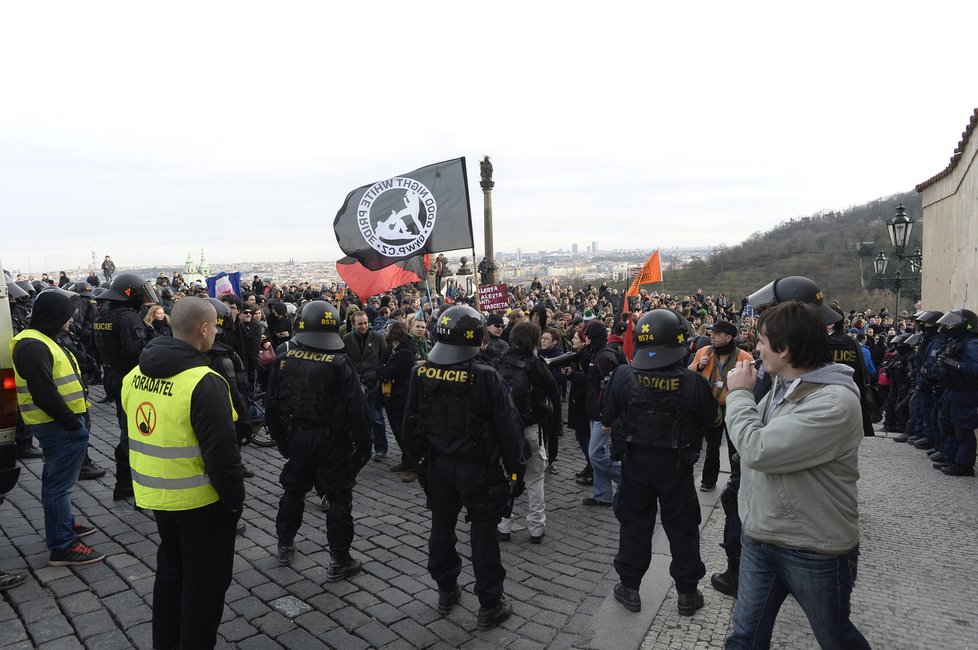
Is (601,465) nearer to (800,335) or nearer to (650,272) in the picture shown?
(800,335)

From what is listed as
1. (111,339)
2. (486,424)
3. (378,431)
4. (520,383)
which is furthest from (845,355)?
(111,339)

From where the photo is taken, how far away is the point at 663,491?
4062mm

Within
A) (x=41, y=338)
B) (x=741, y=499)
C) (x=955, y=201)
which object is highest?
(x=955, y=201)

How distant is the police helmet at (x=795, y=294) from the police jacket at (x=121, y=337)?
5.49m

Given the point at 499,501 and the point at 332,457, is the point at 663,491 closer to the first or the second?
the point at 499,501

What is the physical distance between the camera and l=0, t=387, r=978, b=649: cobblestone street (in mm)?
3748

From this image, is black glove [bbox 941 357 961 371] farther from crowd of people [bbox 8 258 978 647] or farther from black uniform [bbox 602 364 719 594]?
black uniform [bbox 602 364 719 594]

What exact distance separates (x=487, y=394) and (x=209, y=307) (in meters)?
1.75

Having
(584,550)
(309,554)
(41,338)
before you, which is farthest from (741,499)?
(41,338)

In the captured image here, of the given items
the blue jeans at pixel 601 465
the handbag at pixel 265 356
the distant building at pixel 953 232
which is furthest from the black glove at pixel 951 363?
the handbag at pixel 265 356

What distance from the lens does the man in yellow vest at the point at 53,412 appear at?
175 inches

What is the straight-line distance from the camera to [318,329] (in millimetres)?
4770

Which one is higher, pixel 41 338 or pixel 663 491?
pixel 41 338

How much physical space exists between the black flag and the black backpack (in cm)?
382
